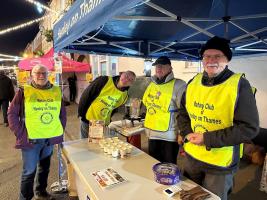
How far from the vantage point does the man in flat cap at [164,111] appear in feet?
7.57

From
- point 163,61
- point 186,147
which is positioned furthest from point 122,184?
point 163,61

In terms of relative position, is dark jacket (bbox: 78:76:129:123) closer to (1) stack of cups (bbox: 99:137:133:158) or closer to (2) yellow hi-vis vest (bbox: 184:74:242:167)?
(1) stack of cups (bbox: 99:137:133:158)

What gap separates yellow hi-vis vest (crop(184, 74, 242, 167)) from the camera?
1382 mm

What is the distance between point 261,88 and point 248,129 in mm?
3493

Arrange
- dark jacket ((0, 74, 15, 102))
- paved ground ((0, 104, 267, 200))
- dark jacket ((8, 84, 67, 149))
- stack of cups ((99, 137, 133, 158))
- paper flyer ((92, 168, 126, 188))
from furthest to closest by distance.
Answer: dark jacket ((0, 74, 15, 102)) → paved ground ((0, 104, 267, 200)) → dark jacket ((8, 84, 67, 149)) → stack of cups ((99, 137, 133, 158)) → paper flyer ((92, 168, 126, 188))

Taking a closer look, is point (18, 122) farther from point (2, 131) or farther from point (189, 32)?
point (2, 131)

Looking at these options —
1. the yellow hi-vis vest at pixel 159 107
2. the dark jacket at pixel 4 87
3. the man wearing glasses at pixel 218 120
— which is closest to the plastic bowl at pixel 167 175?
the man wearing glasses at pixel 218 120

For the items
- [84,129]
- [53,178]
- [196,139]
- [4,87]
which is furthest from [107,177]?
[4,87]

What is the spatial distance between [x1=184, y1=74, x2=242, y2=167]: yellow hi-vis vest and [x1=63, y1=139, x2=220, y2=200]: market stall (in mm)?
223

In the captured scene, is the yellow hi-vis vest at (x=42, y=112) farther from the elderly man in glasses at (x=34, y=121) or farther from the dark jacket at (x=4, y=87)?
the dark jacket at (x=4, y=87)

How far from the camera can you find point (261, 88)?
4.31 meters

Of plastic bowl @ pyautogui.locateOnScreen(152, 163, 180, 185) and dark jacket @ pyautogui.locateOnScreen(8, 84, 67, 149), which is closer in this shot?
plastic bowl @ pyautogui.locateOnScreen(152, 163, 180, 185)

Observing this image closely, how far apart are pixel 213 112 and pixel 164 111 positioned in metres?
0.90

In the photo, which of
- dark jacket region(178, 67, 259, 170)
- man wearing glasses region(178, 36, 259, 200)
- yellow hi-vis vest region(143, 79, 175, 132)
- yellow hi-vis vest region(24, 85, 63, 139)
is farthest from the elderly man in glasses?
dark jacket region(178, 67, 259, 170)
